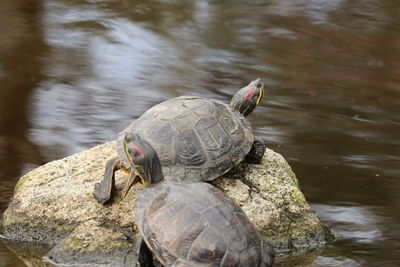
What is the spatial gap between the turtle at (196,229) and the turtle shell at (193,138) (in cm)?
36

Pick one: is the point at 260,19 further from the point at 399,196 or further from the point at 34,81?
the point at 399,196

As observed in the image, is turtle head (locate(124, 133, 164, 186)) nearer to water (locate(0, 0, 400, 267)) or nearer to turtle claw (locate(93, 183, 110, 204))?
turtle claw (locate(93, 183, 110, 204))

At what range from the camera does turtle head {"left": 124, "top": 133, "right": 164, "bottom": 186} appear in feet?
13.6

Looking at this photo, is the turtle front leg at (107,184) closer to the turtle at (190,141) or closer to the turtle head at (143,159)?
the turtle at (190,141)

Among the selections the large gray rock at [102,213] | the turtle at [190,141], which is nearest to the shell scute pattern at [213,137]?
the turtle at [190,141]

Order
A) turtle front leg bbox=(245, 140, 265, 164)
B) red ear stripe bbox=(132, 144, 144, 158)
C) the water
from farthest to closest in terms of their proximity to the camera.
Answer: the water < turtle front leg bbox=(245, 140, 265, 164) < red ear stripe bbox=(132, 144, 144, 158)

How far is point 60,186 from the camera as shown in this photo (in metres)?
4.80

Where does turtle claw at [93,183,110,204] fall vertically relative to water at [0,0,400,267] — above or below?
above

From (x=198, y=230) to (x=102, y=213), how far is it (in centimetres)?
90

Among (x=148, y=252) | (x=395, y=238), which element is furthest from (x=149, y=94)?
(x=148, y=252)

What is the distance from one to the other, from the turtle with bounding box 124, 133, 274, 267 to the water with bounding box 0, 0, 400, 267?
950 mm

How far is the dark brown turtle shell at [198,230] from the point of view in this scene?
3.77 metres

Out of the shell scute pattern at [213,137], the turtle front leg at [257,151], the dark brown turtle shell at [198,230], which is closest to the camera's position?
the dark brown turtle shell at [198,230]

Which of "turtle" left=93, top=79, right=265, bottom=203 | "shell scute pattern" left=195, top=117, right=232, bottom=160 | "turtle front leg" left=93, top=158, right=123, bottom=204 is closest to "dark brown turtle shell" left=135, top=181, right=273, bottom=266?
Result: "turtle" left=93, top=79, right=265, bottom=203
